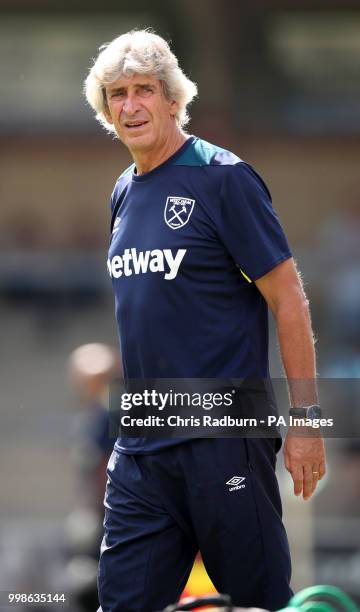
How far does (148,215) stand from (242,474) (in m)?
0.82

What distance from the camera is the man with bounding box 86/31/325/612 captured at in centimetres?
341

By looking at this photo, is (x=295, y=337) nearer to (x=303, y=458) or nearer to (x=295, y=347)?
(x=295, y=347)

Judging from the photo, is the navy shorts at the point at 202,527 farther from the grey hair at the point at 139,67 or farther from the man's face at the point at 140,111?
the grey hair at the point at 139,67

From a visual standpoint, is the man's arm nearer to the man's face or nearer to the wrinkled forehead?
the man's face

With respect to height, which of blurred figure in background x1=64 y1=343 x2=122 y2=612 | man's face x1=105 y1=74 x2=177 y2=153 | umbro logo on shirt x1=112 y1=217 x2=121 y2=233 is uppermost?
man's face x1=105 y1=74 x2=177 y2=153

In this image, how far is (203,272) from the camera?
3463mm

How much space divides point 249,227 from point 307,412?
566mm

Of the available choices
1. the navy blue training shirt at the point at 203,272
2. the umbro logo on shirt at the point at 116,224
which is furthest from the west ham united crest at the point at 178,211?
the umbro logo on shirt at the point at 116,224

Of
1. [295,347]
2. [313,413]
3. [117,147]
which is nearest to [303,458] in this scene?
[313,413]

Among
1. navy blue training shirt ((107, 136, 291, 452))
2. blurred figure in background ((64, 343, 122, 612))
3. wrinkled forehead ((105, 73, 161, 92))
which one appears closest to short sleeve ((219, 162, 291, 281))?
navy blue training shirt ((107, 136, 291, 452))

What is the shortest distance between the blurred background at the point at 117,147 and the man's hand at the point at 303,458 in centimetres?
855

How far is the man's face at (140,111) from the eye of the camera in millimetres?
3535

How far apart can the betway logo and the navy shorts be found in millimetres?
518

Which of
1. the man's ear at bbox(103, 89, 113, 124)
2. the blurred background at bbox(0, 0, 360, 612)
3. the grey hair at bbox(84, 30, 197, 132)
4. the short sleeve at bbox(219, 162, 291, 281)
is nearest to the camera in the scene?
the short sleeve at bbox(219, 162, 291, 281)
